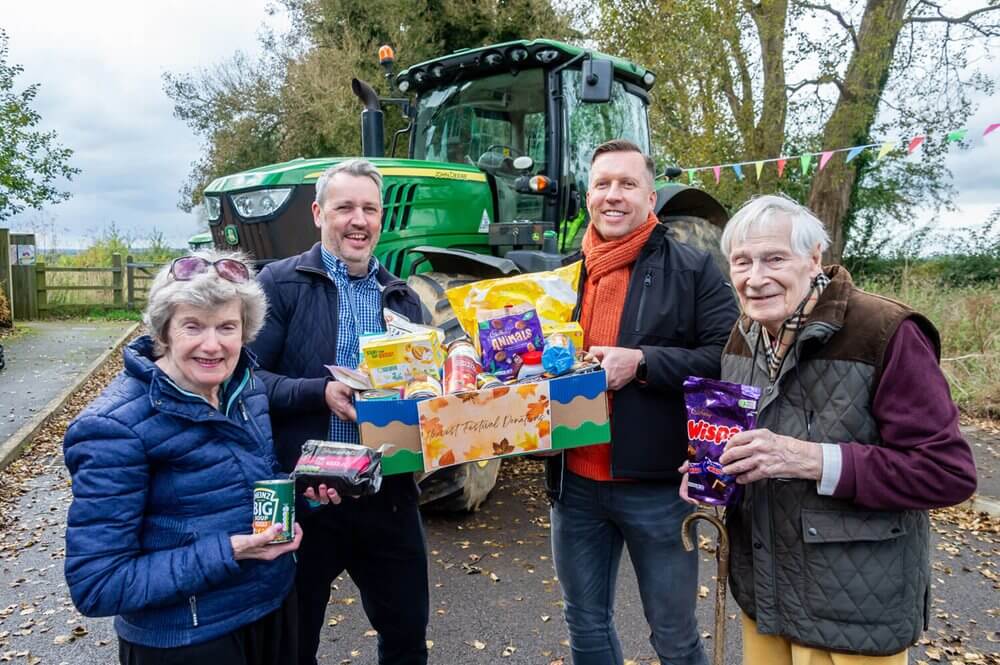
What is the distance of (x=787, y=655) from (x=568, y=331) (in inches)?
40.3

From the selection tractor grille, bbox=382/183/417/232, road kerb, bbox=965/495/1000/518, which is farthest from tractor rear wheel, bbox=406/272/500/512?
road kerb, bbox=965/495/1000/518

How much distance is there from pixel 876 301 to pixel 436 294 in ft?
8.04

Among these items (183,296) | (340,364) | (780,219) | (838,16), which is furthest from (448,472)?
(838,16)

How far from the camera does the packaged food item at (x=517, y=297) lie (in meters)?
2.02

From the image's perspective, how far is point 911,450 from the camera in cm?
154

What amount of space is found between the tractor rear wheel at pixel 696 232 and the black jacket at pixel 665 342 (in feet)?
9.05

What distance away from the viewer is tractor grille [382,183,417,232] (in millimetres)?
4508

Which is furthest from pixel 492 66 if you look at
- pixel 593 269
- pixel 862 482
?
pixel 862 482

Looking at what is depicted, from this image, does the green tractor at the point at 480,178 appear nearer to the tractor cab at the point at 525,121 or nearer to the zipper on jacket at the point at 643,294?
the tractor cab at the point at 525,121

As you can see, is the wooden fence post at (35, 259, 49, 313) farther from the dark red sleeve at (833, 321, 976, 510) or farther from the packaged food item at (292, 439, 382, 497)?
the dark red sleeve at (833, 321, 976, 510)

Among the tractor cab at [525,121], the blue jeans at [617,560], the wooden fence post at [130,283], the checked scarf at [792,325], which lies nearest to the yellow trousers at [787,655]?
the blue jeans at [617,560]

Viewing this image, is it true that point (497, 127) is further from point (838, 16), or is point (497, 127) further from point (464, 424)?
point (838, 16)

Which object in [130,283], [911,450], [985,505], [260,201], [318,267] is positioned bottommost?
[985,505]

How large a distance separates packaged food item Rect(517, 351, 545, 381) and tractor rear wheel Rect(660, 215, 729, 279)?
3.20 metres
